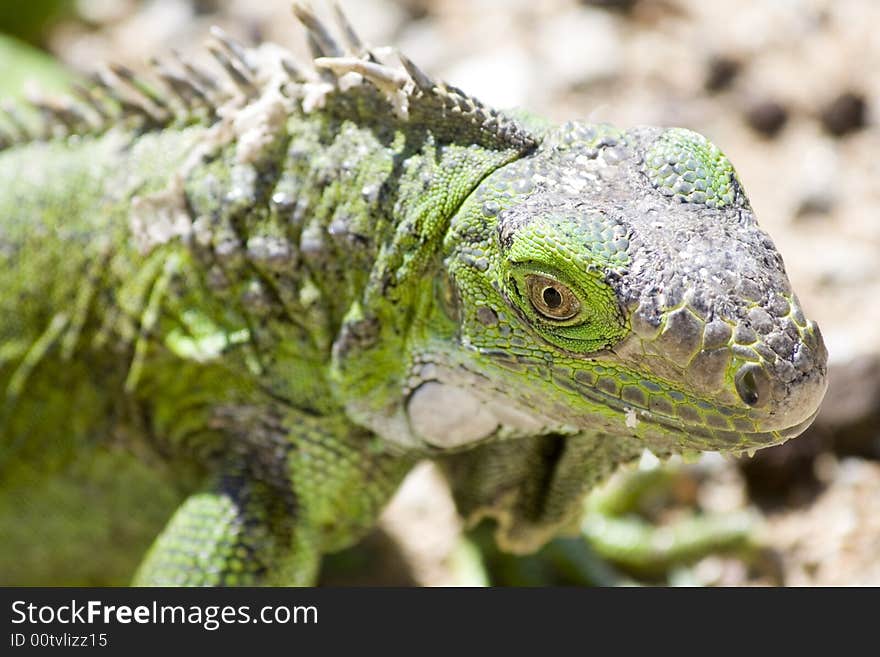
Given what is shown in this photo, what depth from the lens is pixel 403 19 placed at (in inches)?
392

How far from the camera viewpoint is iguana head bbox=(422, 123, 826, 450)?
361cm

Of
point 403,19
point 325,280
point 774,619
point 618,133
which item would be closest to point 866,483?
point 774,619

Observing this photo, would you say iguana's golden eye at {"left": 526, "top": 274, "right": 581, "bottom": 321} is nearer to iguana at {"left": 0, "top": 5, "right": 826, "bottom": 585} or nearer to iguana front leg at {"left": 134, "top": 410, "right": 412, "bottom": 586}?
iguana at {"left": 0, "top": 5, "right": 826, "bottom": 585}

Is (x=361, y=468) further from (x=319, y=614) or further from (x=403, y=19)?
(x=403, y=19)

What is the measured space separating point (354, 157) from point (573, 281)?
3.83 feet

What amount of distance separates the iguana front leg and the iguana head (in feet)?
2.11

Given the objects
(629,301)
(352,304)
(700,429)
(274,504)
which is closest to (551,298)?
(629,301)

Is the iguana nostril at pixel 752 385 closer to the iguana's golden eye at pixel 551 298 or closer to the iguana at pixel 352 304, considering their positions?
the iguana at pixel 352 304

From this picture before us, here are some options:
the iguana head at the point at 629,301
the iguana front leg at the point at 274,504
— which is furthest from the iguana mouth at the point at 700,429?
the iguana front leg at the point at 274,504

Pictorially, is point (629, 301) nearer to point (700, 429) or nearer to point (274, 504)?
point (700, 429)

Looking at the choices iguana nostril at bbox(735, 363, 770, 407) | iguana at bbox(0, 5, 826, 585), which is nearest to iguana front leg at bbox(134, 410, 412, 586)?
iguana at bbox(0, 5, 826, 585)

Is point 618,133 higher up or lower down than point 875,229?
lower down

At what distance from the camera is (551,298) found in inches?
152

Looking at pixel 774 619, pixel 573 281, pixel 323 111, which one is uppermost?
pixel 323 111
